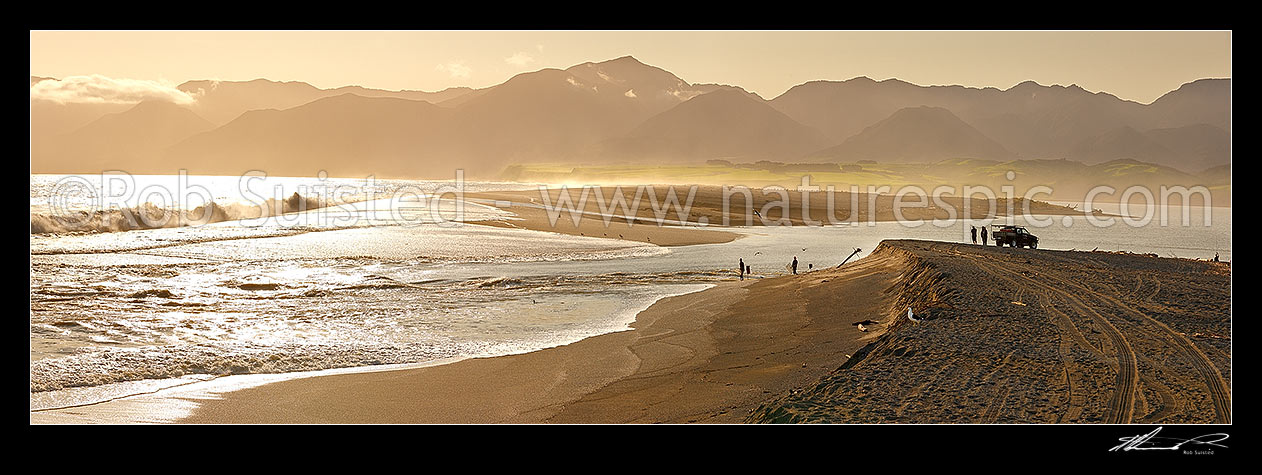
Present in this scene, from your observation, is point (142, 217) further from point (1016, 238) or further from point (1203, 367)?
point (1203, 367)

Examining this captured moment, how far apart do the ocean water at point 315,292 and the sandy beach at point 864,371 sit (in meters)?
1.92

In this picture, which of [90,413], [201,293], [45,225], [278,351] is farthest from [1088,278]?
[45,225]

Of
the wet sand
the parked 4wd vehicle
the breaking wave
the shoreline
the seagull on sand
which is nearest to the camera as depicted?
the shoreline

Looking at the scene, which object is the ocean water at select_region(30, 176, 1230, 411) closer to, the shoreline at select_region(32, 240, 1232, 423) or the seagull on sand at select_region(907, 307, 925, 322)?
the shoreline at select_region(32, 240, 1232, 423)

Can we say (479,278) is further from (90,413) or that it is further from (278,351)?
(90,413)

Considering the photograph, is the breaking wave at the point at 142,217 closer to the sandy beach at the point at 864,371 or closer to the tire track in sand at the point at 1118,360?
the sandy beach at the point at 864,371

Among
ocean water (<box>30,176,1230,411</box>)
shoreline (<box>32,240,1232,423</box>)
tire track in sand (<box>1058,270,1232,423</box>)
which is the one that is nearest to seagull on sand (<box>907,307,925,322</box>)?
shoreline (<box>32,240,1232,423</box>)

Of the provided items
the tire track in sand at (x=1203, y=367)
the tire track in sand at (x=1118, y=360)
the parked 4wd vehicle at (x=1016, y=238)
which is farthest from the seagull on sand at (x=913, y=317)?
the parked 4wd vehicle at (x=1016, y=238)

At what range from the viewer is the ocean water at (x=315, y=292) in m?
13.3

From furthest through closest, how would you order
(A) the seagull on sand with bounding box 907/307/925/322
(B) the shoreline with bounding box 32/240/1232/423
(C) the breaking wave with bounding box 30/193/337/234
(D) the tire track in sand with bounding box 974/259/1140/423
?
(C) the breaking wave with bounding box 30/193/337/234, (A) the seagull on sand with bounding box 907/307/925/322, (B) the shoreline with bounding box 32/240/1232/423, (D) the tire track in sand with bounding box 974/259/1140/423

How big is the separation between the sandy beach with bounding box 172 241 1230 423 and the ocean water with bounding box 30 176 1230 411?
1916 millimetres

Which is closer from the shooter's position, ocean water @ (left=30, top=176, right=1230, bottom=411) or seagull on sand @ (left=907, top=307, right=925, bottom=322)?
ocean water @ (left=30, top=176, right=1230, bottom=411)

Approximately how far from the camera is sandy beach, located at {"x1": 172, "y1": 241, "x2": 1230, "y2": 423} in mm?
9273

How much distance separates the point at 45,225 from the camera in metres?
41.8
